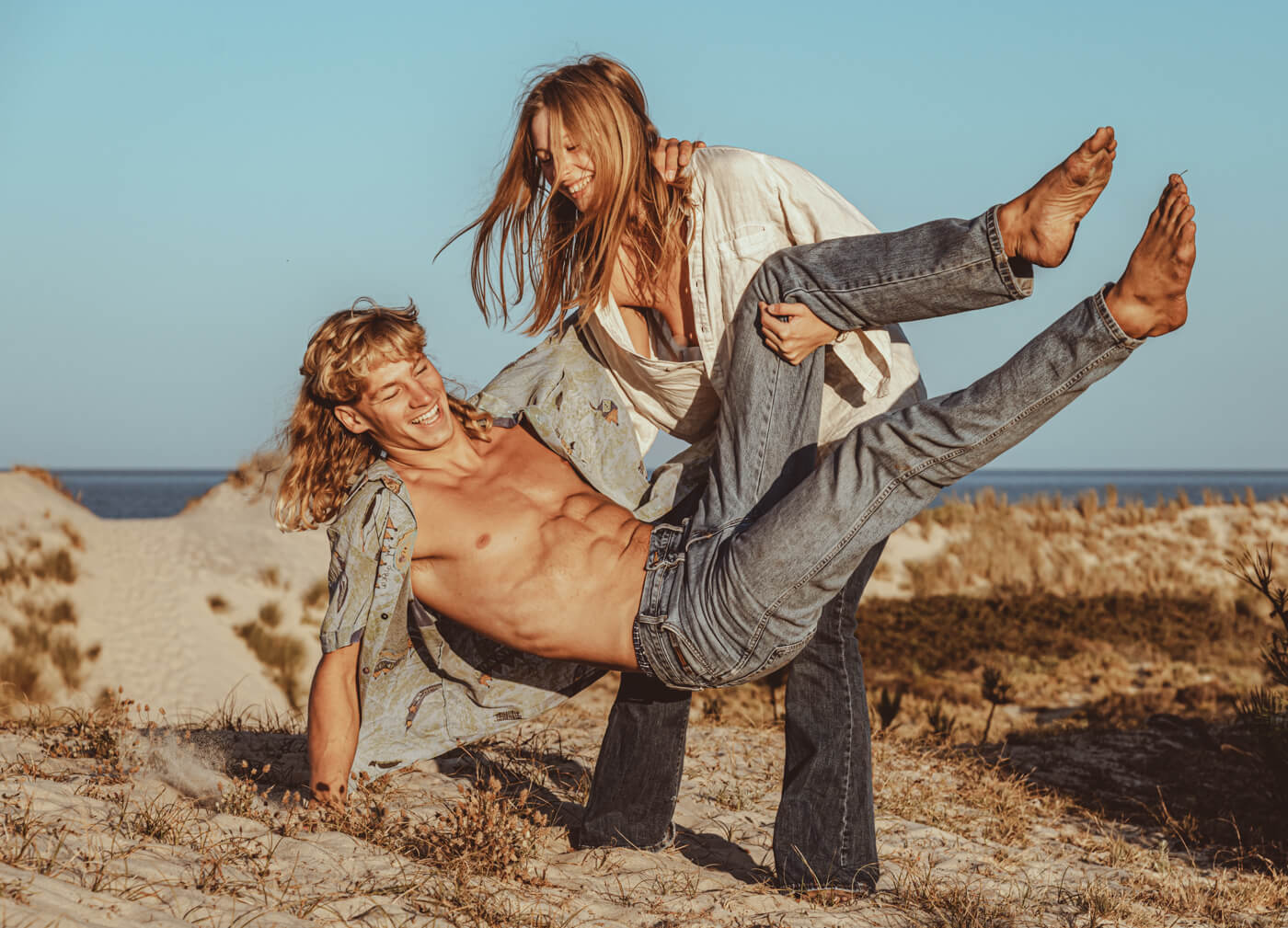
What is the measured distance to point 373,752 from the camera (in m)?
3.72

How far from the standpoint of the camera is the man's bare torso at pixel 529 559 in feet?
11.1

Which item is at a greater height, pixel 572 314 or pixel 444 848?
pixel 572 314

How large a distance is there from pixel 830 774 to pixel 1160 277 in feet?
5.94

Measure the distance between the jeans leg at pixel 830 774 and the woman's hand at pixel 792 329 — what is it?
69 centimetres

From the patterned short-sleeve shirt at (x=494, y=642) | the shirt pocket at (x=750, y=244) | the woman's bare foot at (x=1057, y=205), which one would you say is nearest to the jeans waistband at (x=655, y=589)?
the patterned short-sleeve shirt at (x=494, y=642)

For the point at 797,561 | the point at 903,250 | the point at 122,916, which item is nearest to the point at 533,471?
the point at 797,561

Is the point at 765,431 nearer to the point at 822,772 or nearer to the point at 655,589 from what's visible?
the point at 655,589

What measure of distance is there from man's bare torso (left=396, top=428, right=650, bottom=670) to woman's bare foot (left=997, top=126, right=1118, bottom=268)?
1477 mm

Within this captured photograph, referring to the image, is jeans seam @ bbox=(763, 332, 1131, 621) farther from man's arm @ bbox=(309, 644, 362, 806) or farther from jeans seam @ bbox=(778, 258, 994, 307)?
man's arm @ bbox=(309, 644, 362, 806)

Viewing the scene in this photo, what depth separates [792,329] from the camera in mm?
3287

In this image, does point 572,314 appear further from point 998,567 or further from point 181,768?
point 998,567

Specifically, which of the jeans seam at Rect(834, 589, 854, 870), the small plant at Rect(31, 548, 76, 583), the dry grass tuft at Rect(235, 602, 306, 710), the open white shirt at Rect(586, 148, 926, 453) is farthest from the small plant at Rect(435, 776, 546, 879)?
the small plant at Rect(31, 548, 76, 583)

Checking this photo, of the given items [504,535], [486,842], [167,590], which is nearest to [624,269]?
[504,535]

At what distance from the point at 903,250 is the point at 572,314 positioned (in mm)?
1437
